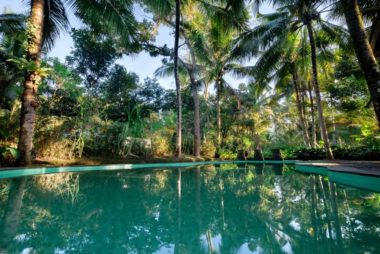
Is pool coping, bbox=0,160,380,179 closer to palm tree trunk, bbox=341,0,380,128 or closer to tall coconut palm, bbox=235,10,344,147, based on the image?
palm tree trunk, bbox=341,0,380,128

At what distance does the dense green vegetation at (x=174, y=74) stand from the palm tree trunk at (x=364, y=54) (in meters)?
0.02

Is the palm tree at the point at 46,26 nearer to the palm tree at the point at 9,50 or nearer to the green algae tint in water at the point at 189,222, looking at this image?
the palm tree at the point at 9,50

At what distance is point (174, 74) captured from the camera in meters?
11.6

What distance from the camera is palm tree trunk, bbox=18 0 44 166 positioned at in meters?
5.48

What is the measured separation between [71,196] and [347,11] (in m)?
6.27

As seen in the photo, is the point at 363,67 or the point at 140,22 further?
the point at 140,22

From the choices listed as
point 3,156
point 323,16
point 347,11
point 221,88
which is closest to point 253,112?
point 221,88

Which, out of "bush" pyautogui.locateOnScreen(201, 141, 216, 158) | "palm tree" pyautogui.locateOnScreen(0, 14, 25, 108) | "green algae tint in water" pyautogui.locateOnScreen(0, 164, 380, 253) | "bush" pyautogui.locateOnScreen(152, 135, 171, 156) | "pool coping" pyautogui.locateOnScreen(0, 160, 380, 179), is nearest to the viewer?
"green algae tint in water" pyautogui.locateOnScreen(0, 164, 380, 253)

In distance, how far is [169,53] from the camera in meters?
13.2

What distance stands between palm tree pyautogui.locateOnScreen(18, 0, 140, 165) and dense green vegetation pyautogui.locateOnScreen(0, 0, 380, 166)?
3 centimetres

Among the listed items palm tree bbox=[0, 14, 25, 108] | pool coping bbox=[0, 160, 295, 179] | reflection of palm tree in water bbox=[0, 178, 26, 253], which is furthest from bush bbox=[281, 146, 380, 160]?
palm tree bbox=[0, 14, 25, 108]

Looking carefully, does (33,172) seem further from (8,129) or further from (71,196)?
(71,196)

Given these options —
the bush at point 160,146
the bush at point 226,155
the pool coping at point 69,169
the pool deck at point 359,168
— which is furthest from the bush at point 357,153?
the bush at point 160,146

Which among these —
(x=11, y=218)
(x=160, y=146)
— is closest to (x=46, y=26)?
(x=160, y=146)
